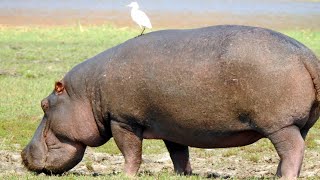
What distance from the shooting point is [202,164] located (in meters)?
9.77

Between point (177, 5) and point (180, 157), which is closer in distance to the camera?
point (180, 157)

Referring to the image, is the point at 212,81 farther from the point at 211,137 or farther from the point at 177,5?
the point at 177,5

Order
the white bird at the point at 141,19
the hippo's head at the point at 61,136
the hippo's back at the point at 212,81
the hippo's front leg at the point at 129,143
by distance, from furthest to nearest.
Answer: the white bird at the point at 141,19 < the hippo's head at the point at 61,136 < the hippo's front leg at the point at 129,143 < the hippo's back at the point at 212,81

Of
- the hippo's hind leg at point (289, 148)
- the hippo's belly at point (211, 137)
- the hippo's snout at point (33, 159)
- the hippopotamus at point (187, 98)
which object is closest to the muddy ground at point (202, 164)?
the hippo's snout at point (33, 159)

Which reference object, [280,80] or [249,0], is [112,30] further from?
[249,0]

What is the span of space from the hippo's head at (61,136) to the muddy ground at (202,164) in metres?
0.39

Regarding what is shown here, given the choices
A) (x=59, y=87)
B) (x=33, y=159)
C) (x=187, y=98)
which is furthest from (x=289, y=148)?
(x=33, y=159)

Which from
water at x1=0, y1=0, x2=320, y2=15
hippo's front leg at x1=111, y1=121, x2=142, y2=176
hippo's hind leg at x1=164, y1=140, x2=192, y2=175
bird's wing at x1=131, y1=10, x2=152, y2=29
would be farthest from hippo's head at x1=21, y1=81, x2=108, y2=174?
water at x1=0, y1=0, x2=320, y2=15

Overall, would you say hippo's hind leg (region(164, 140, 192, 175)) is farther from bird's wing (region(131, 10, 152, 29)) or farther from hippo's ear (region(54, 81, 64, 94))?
bird's wing (region(131, 10, 152, 29))

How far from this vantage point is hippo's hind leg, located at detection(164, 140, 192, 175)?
838 centimetres

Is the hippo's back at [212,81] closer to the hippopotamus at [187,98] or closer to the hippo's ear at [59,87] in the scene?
the hippopotamus at [187,98]

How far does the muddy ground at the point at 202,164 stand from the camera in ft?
29.9

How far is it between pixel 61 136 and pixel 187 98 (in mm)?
1531

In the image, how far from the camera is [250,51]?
7113 millimetres
